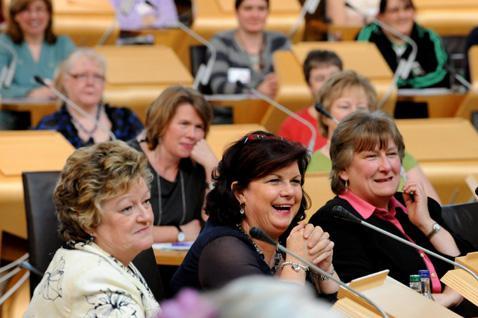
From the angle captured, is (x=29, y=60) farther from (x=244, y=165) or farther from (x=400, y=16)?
(x=244, y=165)

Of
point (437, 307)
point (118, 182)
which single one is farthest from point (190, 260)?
point (437, 307)

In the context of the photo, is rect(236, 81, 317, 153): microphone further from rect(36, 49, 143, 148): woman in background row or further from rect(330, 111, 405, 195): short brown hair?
rect(330, 111, 405, 195): short brown hair

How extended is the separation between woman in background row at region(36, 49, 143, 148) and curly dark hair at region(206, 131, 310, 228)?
227cm

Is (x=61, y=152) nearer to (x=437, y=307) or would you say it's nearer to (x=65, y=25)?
(x=437, y=307)

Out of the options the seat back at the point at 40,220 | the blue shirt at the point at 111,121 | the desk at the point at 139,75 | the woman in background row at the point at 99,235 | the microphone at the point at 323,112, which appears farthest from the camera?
the desk at the point at 139,75

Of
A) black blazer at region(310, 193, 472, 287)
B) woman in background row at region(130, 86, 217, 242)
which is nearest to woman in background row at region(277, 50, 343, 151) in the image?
woman in background row at region(130, 86, 217, 242)

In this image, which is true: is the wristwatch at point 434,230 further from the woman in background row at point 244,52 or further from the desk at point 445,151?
the woman in background row at point 244,52

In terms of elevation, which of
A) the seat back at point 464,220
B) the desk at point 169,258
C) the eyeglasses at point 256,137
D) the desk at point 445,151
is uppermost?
the eyeglasses at point 256,137

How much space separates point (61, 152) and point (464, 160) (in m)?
2.04

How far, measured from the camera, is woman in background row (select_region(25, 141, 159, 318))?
99.2 inches

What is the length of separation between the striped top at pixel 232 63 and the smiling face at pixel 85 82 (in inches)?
42.0

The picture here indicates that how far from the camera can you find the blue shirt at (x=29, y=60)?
6.14 meters

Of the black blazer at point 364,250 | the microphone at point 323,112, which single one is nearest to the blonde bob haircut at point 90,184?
the black blazer at point 364,250

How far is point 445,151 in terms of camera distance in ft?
17.4
